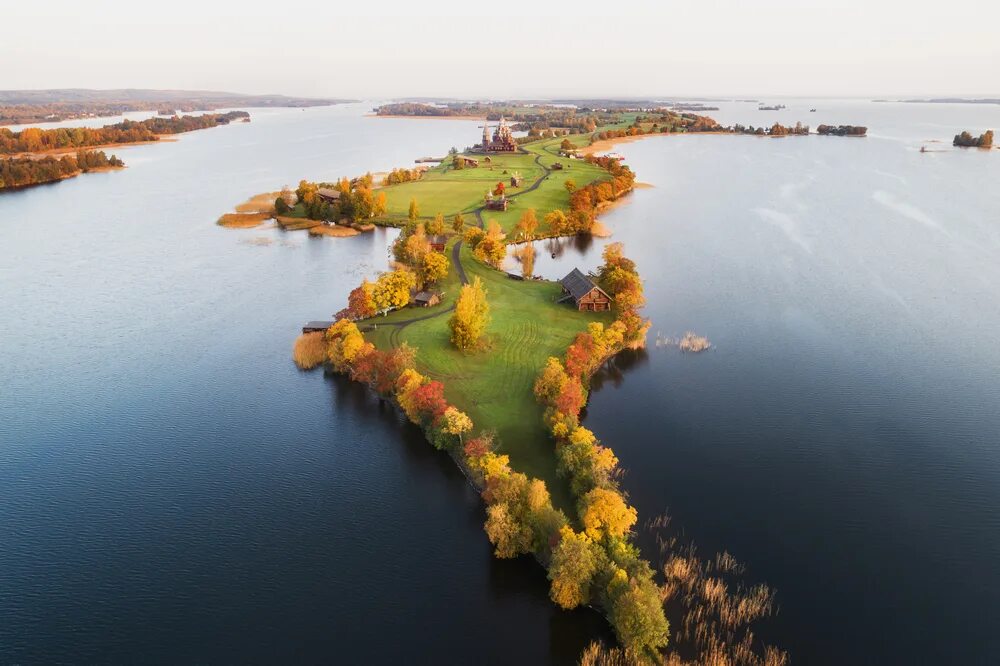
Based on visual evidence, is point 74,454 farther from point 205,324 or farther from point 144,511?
point 205,324

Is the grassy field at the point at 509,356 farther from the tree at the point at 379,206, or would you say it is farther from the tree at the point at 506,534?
the tree at the point at 379,206

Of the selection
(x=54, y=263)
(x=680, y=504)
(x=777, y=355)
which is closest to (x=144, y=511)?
(x=680, y=504)

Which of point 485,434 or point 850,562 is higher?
point 485,434

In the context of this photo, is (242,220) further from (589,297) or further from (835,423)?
(835,423)

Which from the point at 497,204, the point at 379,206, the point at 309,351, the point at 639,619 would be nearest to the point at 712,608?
the point at 639,619

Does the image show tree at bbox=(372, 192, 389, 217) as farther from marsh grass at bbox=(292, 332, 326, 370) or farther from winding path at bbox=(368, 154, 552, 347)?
marsh grass at bbox=(292, 332, 326, 370)

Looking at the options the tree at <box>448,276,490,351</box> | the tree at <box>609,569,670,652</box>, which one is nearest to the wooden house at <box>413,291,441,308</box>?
the tree at <box>448,276,490,351</box>

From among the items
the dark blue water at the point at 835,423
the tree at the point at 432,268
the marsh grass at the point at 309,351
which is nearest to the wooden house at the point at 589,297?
the dark blue water at the point at 835,423
